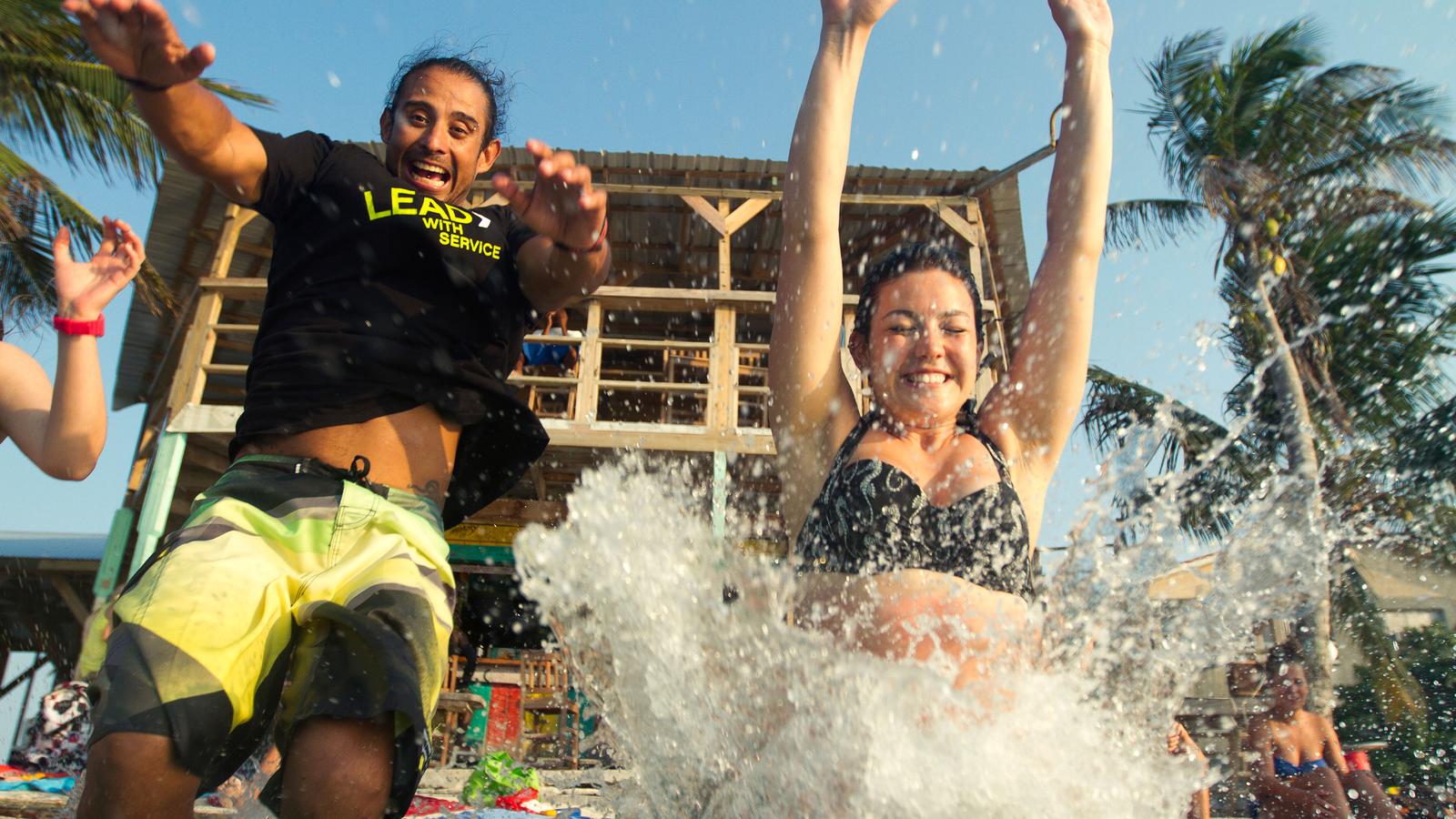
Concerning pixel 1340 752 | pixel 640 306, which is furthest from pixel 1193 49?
pixel 1340 752

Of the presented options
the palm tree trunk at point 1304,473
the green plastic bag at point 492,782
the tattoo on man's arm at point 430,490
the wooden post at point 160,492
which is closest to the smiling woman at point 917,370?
the tattoo on man's arm at point 430,490

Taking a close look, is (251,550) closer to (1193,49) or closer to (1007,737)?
(1007,737)

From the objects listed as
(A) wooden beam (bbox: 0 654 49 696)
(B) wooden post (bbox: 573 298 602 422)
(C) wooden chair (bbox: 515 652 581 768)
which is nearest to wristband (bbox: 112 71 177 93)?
(C) wooden chair (bbox: 515 652 581 768)

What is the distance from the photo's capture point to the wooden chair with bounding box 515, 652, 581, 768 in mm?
7797

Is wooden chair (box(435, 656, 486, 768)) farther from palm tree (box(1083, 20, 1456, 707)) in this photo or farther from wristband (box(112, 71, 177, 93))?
palm tree (box(1083, 20, 1456, 707))

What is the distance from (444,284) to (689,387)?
7307mm

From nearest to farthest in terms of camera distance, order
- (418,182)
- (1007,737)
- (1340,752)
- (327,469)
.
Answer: (1007,737), (327,469), (418,182), (1340,752)

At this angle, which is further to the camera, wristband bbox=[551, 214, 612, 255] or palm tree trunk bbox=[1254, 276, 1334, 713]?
palm tree trunk bbox=[1254, 276, 1334, 713]

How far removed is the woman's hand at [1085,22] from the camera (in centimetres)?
213

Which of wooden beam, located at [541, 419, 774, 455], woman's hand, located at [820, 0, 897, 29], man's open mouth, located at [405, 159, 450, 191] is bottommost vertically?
man's open mouth, located at [405, 159, 450, 191]

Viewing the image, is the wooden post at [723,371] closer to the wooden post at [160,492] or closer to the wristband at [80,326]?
the wooden post at [160,492]

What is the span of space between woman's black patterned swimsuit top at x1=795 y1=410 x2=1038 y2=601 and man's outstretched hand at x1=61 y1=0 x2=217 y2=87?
4.78ft

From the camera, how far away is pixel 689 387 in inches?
369

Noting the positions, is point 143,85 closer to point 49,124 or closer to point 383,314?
point 383,314
